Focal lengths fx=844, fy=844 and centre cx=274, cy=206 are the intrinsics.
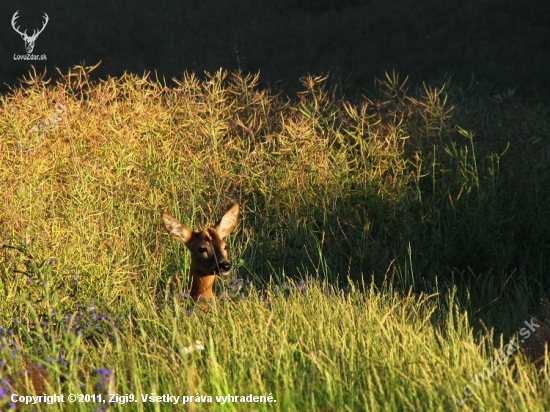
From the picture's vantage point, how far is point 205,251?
650 cm

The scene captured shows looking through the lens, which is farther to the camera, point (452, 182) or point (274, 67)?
point (274, 67)

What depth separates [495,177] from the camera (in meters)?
8.44

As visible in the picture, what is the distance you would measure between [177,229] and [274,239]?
70.2 inches

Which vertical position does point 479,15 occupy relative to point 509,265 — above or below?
above

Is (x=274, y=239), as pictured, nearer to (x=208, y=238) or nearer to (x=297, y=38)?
(x=208, y=238)

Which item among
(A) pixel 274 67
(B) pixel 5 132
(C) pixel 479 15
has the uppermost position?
(C) pixel 479 15

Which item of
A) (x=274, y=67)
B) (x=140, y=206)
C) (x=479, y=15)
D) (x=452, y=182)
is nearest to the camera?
(x=140, y=206)

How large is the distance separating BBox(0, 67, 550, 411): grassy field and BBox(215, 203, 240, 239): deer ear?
0.43 metres

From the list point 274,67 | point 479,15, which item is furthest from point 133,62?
point 479,15

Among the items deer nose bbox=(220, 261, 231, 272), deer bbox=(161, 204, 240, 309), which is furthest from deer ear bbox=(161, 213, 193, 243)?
deer nose bbox=(220, 261, 231, 272)

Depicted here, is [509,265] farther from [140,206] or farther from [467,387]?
[467,387]

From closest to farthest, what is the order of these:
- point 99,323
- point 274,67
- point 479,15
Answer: point 99,323 → point 274,67 → point 479,15

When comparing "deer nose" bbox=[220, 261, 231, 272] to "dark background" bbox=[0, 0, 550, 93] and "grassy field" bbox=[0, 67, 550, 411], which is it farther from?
"dark background" bbox=[0, 0, 550, 93]

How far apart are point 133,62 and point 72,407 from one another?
18433 mm
